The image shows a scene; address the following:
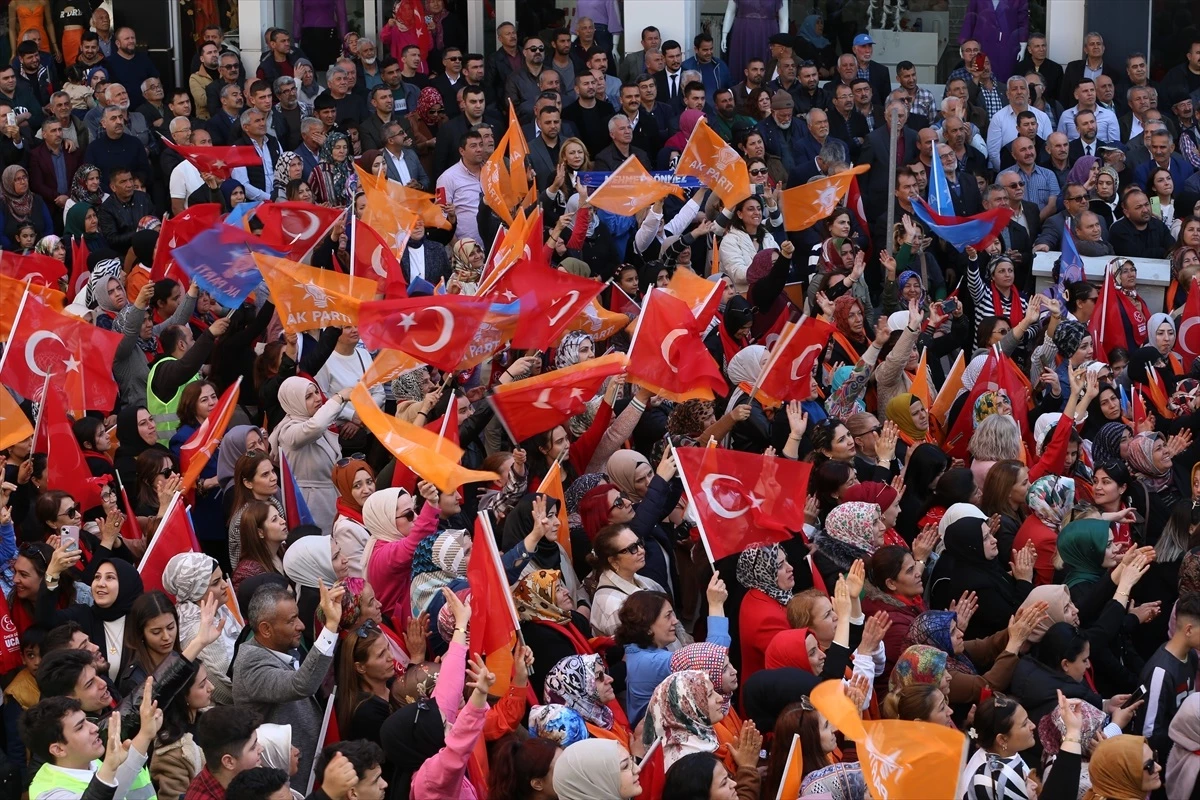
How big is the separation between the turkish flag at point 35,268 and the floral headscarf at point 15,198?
212 cm

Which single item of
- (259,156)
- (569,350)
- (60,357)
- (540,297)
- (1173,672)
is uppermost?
(259,156)

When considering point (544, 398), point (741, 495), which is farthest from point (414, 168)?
point (741, 495)

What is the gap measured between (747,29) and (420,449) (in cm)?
1039

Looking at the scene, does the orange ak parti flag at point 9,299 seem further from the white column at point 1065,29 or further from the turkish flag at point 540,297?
the white column at point 1065,29

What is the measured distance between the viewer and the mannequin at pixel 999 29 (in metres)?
18.2

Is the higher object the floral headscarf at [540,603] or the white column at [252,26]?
the white column at [252,26]

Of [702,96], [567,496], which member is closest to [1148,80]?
[702,96]

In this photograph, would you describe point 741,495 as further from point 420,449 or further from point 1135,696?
point 1135,696

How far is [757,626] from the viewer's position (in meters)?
7.70

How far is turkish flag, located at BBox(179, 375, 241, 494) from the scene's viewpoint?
9.02 m

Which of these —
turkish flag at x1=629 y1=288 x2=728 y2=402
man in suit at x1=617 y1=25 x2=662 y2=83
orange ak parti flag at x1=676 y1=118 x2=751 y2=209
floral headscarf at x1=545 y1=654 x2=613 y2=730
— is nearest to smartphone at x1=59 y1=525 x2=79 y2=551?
floral headscarf at x1=545 y1=654 x2=613 y2=730

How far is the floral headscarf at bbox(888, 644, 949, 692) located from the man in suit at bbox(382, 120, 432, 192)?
311 inches

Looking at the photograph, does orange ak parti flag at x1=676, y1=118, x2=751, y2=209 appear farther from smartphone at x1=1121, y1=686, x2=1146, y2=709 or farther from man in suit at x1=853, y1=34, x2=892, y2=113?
smartphone at x1=1121, y1=686, x2=1146, y2=709

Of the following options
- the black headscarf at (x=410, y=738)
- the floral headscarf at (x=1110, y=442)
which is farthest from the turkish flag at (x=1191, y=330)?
the black headscarf at (x=410, y=738)
